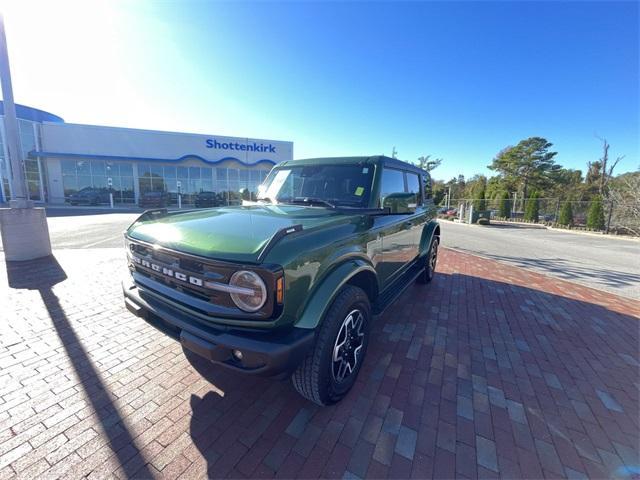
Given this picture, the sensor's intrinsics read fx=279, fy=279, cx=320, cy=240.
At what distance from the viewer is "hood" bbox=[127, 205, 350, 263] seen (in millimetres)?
1843

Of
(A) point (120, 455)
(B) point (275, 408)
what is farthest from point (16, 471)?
(B) point (275, 408)

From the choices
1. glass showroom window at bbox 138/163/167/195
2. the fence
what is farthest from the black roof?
glass showroom window at bbox 138/163/167/195

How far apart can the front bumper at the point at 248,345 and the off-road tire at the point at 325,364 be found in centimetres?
22

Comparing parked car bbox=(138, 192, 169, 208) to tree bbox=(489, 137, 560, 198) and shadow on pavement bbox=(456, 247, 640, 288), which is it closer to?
shadow on pavement bbox=(456, 247, 640, 288)

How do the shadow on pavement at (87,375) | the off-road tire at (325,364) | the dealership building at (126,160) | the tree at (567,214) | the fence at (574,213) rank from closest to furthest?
the shadow on pavement at (87,375) → the off-road tire at (325,364) → the fence at (574,213) → the tree at (567,214) → the dealership building at (126,160)

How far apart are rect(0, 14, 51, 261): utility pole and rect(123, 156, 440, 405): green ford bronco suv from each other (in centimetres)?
540

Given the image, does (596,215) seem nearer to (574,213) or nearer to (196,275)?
(574,213)

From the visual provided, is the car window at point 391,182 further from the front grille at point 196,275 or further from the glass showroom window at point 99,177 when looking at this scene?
the glass showroom window at point 99,177

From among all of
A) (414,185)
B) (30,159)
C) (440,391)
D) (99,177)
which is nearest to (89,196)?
(99,177)

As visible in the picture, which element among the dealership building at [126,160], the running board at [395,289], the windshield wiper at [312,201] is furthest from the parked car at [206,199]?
the windshield wiper at [312,201]

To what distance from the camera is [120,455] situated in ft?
5.99

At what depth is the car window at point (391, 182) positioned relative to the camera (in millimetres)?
3262

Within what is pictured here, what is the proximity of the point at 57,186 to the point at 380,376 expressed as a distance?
31.7 meters

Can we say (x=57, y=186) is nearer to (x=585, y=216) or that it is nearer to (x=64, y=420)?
(x=64, y=420)
